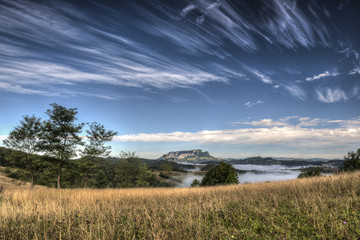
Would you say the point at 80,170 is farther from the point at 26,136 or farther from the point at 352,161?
the point at 352,161

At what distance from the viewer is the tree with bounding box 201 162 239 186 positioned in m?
18.9

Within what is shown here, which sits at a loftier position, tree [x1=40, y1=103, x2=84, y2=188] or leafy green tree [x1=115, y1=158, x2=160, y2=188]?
tree [x1=40, y1=103, x2=84, y2=188]

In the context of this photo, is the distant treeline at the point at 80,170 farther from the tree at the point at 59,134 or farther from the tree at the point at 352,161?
the tree at the point at 352,161

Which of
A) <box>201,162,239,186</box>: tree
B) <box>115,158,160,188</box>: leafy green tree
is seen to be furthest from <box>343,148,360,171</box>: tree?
<box>115,158,160,188</box>: leafy green tree

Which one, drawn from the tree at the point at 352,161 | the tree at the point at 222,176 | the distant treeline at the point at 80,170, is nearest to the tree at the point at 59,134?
the distant treeline at the point at 80,170

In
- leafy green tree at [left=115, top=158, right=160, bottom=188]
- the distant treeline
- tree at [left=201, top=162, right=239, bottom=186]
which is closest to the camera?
tree at [left=201, top=162, right=239, bottom=186]

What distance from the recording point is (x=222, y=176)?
63.9ft

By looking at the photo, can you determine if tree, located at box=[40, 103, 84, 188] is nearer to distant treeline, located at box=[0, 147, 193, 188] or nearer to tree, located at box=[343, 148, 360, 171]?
distant treeline, located at box=[0, 147, 193, 188]

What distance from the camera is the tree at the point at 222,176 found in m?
18.9

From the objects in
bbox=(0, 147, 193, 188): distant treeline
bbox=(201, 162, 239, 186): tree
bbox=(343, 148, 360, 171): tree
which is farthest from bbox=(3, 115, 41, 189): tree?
bbox=(343, 148, 360, 171): tree

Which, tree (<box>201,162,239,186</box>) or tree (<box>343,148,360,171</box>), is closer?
tree (<box>201,162,239,186</box>)

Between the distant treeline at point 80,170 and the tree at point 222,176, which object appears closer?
the tree at point 222,176

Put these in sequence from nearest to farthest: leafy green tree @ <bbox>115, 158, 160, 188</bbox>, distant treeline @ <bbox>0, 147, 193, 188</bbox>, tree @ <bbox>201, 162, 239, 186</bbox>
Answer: tree @ <bbox>201, 162, 239, 186</bbox> < distant treeline @ <bbox>0, 147, 193, 188</bbox> < leafy green tree @ <bbox>115, 158, 160, 188</bbox>

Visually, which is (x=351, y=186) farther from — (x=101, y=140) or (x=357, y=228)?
(x=101, y=140)
